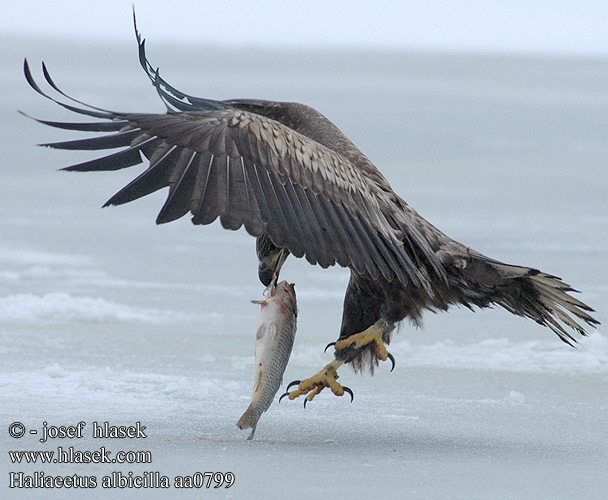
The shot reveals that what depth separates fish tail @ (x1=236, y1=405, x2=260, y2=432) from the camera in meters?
4.25

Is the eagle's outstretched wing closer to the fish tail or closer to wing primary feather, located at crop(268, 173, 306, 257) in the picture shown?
wing primary feather, located at crop(268, 173, 306, 257)

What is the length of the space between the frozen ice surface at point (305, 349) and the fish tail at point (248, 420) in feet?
0.23

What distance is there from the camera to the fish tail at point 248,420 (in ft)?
14.0

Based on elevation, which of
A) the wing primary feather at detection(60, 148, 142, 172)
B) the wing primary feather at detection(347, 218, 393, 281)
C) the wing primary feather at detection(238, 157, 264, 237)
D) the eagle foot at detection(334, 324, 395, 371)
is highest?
the wing primary feather at detection(60, 148, 142, 172)

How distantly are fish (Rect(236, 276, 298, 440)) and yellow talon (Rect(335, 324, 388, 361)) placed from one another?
340 mm

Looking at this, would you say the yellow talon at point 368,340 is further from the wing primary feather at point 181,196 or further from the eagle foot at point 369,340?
the wing primary feather at point 181,196

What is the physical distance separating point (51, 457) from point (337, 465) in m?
0.94

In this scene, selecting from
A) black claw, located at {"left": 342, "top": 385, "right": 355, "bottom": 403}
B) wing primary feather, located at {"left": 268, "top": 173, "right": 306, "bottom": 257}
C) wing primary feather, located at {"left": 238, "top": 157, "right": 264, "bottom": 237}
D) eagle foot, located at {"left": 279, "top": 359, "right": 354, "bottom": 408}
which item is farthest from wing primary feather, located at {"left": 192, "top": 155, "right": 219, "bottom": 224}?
black claw, located at {"left": 342, "top": 385, "right": 355, "bottom": 403}

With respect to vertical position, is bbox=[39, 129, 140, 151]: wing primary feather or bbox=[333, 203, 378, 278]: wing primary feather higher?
bbox=[39, 129, 140, 151]: wing primary feather

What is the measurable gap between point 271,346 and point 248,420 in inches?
12.6

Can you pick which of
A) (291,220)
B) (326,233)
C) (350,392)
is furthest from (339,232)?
(350,392)

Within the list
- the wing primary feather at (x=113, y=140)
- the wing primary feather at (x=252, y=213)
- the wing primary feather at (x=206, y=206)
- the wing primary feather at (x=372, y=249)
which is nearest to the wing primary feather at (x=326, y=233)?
the wing primary feather at (x=372, y=249)

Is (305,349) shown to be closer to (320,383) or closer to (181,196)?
(320,383)

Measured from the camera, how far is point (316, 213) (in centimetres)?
439
